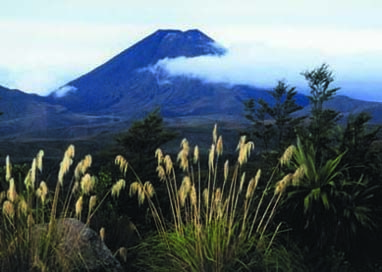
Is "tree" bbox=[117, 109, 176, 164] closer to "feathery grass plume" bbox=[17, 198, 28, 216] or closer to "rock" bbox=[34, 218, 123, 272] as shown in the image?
"rock" bbox=[34, 218, 123, 272]

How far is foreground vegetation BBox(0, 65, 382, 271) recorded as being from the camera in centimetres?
716

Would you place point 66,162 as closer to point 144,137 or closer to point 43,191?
point 43,191

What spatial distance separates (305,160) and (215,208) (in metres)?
3.12

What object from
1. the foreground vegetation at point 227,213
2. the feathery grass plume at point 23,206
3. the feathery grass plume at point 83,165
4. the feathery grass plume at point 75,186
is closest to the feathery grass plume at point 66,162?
the foreground vegetation at point 227,213

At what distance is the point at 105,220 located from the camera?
9.64m

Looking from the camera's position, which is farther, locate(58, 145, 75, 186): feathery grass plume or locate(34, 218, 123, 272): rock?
locate(34, 218, 123, 272): rock

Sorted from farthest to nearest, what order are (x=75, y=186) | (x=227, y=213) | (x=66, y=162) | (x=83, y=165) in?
1. (x=227, y=213)
2. (x=75, y=186)
3. (x=83, y=165)
4. (x=66, y=162)

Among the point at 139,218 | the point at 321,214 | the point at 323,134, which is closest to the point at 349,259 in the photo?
the point at 321,214

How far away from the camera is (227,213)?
7.63 meters

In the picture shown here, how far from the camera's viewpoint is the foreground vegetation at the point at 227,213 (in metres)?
7.16

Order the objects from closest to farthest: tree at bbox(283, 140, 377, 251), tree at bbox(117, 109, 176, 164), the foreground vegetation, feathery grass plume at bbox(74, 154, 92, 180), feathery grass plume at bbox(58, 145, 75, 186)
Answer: feathery grass plume at bbox(58, 145, 75, 186) < feathery grass plume at bbox(74, 154, 92, 180) < the foreground vegetation < tree at bbox(283, 140, 377, 251) < tree at bbox(117, 109, 176, 164)

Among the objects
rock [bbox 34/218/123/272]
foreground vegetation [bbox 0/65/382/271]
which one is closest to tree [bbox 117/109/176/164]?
foreground vegetation [bbox 0/65/382/271]

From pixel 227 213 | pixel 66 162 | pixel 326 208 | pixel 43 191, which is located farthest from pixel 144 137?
pixel 66 162

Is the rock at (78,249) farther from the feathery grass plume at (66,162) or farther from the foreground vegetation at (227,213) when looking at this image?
the feathery grass plume at (66,162)
